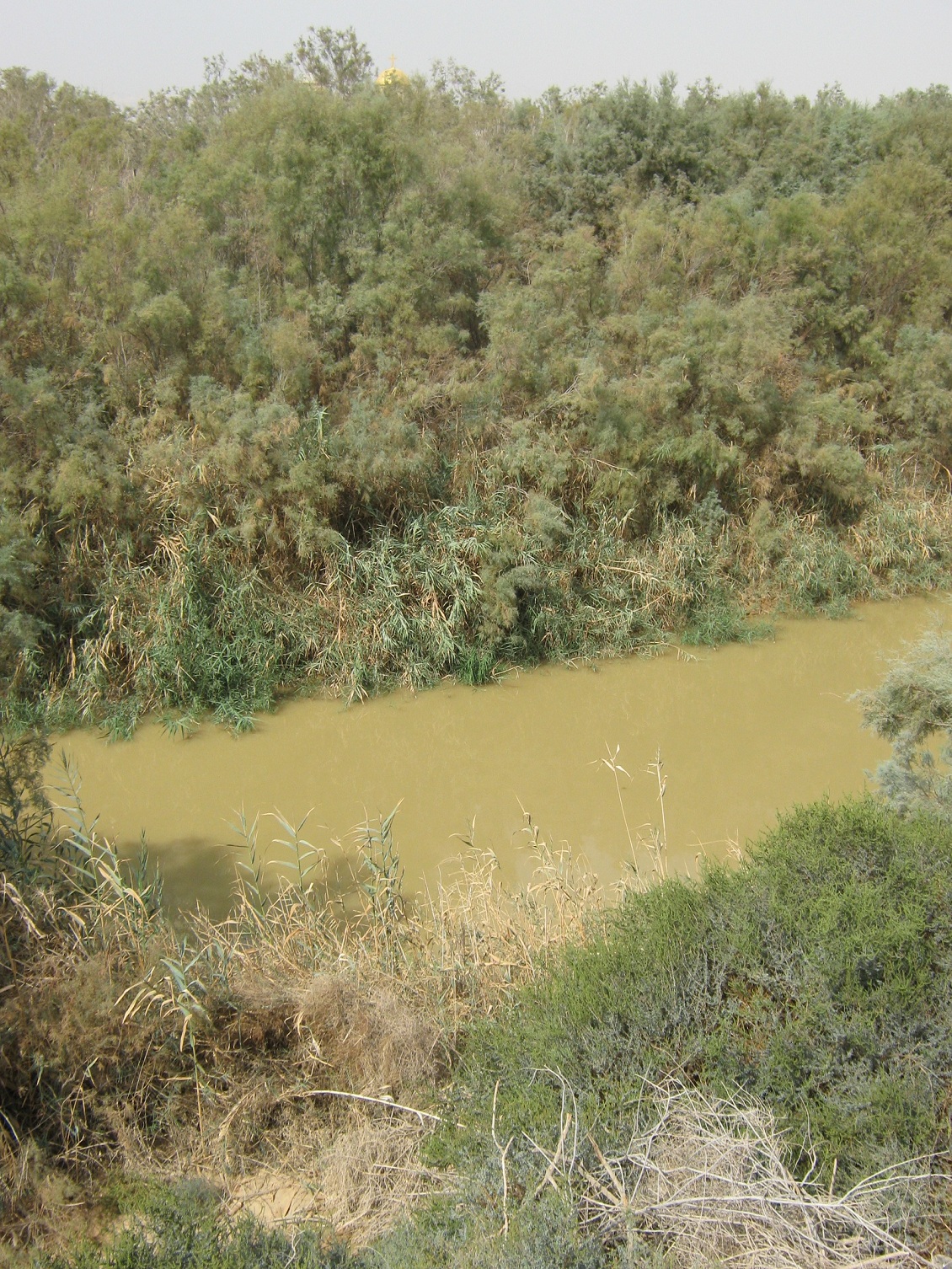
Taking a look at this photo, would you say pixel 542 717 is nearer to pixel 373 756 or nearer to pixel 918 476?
pixel 373 756

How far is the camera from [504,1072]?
339 centimetres

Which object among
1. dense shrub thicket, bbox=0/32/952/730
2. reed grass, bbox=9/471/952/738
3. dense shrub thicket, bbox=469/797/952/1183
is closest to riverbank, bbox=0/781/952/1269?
dense shrub thicket, bbox=469/797/952/1183

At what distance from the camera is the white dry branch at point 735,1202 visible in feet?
8.67

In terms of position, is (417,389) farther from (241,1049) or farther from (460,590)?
(241,1049)

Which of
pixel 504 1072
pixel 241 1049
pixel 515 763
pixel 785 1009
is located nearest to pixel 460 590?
pixel 515 763

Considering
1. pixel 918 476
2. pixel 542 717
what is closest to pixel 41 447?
pixel 542 717

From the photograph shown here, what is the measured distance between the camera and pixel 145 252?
8.74 m

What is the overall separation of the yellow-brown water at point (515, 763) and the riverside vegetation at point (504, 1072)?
166 centimetres

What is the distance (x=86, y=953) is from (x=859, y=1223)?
303 cm

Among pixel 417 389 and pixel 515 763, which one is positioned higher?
pixel 417 389

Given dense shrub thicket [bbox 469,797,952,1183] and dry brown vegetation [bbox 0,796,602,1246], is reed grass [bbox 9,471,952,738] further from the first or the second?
dense shrub thicket [bbox 469,797,952,1183]

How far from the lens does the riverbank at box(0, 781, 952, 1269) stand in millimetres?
2775

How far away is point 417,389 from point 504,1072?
729 centimetres

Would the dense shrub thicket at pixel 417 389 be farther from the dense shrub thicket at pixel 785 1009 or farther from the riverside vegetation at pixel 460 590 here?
the dense shrub thicket at pixel 785 1009
